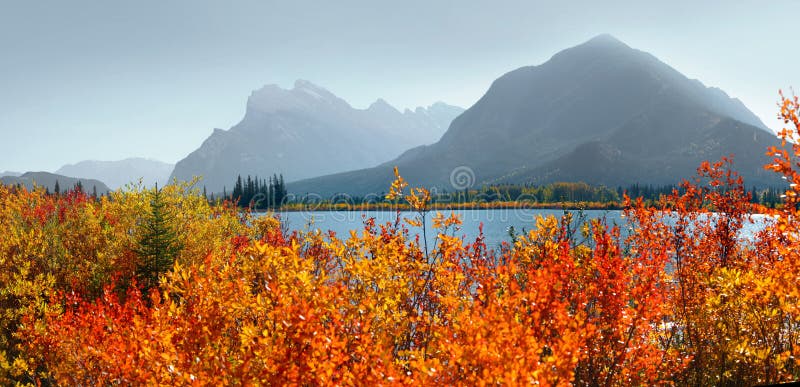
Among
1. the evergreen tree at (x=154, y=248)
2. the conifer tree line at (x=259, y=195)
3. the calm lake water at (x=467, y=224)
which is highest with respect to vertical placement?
the conifer tree line at (x=259, y=195)

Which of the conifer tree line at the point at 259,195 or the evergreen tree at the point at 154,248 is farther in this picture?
the conifer tree line at the point at 259,195

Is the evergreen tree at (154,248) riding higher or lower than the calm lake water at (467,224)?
higher

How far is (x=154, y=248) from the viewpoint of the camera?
16.5m

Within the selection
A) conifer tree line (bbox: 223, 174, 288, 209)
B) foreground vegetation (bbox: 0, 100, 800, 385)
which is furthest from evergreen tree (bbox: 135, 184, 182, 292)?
conifer tree line (bbox: 223, 174, 288, 209)

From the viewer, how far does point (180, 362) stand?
5617 mm

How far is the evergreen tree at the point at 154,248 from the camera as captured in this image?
53.6ft

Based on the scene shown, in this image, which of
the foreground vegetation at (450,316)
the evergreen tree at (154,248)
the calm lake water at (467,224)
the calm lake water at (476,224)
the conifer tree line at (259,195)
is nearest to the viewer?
the foreground vegetation at (450,316)

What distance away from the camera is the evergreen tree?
16.3m

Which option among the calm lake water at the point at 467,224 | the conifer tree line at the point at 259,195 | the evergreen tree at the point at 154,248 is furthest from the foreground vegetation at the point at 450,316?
the conifer tree line at the point at 259,195

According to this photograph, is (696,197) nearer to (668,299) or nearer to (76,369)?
(668,299)

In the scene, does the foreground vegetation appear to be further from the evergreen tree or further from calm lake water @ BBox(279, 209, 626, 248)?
the evergreen tree

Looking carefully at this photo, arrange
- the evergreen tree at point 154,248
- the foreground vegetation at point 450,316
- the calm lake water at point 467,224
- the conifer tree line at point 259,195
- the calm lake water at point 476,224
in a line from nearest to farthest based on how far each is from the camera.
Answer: the foreground vegetation at point 450,316, the evergreen tree at point 154,248, the calm lake water at point 476,224, the calm lake water at point 467,224, the conifer tree line at point 259,195

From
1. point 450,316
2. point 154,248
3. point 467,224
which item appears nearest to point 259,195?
point 467,224

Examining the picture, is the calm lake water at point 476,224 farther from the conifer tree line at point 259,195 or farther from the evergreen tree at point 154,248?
the conifer tree line at point 259,195
